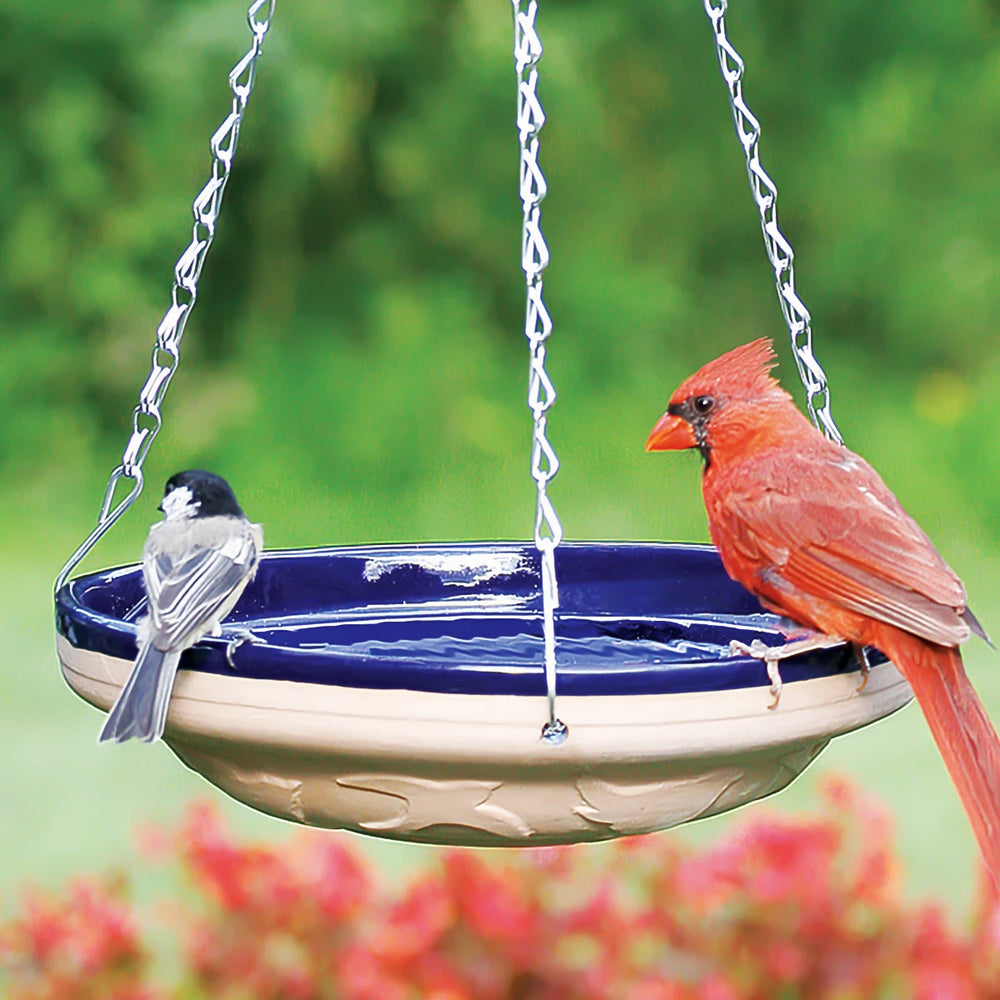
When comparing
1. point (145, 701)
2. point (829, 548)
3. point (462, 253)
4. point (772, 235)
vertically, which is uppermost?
point (462, 253)

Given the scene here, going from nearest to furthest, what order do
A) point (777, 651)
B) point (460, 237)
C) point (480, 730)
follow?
point (480, 730)
point (777, 651)
point (460, 237)

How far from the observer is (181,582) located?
5.06 ft

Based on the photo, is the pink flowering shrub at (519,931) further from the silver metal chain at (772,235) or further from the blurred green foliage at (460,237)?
the blurred green foliage at (460,237)

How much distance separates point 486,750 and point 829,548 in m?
0.54

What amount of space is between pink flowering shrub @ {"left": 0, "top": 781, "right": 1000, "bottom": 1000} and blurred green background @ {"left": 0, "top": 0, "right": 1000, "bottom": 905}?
2513 millimetres

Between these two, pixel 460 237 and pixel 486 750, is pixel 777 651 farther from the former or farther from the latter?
pixel 460 237

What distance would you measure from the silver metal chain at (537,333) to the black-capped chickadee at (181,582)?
1.02 ft

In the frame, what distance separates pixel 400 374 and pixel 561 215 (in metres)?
0.96

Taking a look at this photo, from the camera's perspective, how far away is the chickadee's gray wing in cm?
143

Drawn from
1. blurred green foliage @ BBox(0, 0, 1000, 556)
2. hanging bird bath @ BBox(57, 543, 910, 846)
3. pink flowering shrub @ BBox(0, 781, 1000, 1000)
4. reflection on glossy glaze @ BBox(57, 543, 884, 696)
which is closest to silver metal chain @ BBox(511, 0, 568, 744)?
hanging bird bath @ BBox(57, 543, 910, 846)

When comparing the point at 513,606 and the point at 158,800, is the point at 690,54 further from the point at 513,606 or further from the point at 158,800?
the point at 513,606

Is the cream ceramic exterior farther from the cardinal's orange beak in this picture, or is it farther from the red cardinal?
the cardinal's orange beak

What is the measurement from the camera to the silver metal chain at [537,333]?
133cm

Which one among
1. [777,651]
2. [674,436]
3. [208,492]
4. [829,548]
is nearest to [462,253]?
[674,436]
